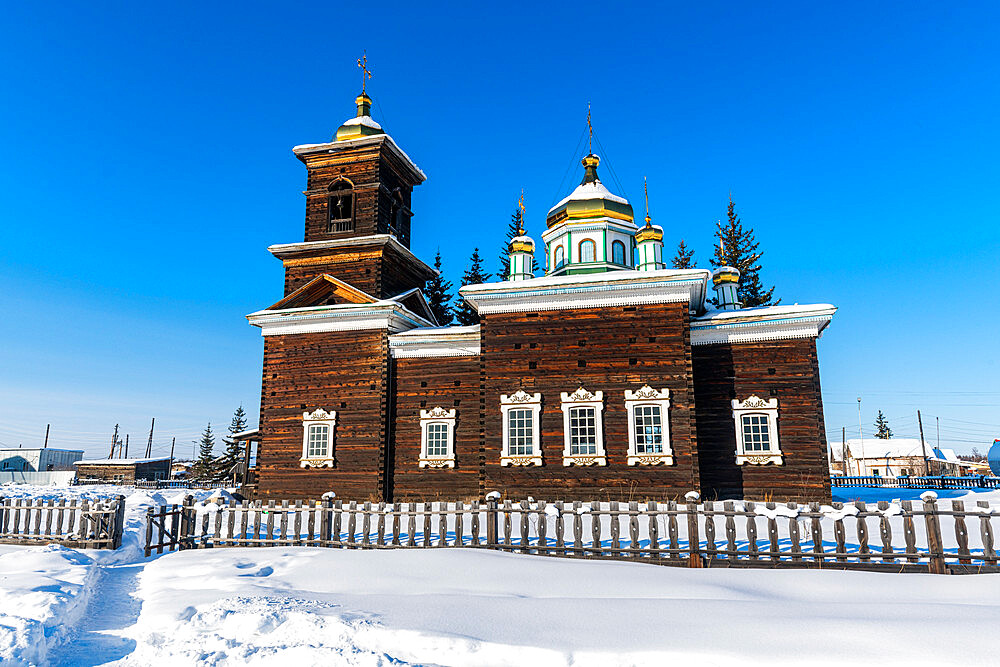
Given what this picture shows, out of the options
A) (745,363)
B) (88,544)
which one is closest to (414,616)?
(88,544)

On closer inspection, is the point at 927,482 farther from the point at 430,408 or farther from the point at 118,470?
the point at 118,470

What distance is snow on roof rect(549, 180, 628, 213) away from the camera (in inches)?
1009

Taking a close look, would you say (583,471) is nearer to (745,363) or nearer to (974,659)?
(745,363)

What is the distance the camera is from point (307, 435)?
2283 cm

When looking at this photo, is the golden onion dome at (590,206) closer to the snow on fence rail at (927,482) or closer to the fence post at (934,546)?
the snow on fence rail at (927,482)

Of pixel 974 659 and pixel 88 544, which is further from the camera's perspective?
pixel 88 544

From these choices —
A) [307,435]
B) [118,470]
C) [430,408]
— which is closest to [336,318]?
[307,435]

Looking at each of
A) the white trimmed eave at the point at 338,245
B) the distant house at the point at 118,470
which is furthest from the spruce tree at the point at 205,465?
the white trimmed eave at the point at 338,245

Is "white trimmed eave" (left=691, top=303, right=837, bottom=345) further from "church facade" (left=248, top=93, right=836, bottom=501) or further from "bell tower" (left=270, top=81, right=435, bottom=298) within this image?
"bell tower" (left=270, top=81, right=435, bottom=298)

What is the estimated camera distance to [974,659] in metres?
4.89

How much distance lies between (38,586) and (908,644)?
29.7 ft

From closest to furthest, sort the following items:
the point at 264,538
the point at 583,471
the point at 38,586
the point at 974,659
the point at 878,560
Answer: the point at 974,659 < the point at 38,586 < the point at 878,560 < the point at 264,538 < the point at 583,471

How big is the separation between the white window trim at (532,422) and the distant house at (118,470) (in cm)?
4625

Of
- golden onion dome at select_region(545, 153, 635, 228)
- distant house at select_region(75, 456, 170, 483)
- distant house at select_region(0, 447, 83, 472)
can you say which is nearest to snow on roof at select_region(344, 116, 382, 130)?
golden onion dome at select_region(545, 153, 635, 228)
